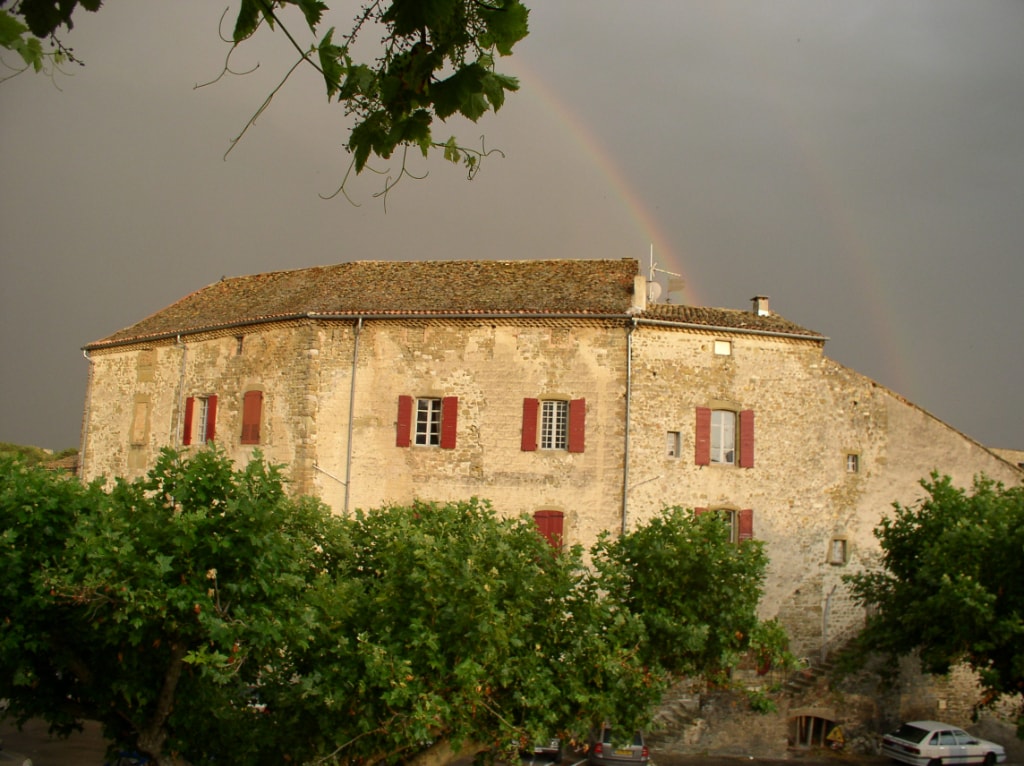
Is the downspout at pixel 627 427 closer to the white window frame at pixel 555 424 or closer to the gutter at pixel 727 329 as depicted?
the gutter at pixel 727 329

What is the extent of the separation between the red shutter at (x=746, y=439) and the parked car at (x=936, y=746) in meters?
7.93

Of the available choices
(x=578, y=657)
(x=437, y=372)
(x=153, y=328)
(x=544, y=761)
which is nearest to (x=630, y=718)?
(x=578, y=657)

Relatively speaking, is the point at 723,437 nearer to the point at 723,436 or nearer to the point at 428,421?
the point at 723,436

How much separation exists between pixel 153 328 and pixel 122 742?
64.3 ft

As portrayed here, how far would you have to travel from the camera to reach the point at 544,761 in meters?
21.6

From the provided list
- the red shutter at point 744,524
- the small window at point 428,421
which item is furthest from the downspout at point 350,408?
the red shutter at point 744,524

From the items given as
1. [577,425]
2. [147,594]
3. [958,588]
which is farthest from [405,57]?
[577,425]

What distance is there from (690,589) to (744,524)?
1010cm

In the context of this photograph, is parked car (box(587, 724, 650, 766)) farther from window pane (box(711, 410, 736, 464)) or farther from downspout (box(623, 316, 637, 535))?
window pane (box(711, 410, 736, 464))

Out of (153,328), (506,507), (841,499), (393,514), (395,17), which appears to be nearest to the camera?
(395,17)

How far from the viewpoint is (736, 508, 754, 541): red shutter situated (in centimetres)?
2370

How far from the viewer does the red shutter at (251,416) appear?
25.0 m

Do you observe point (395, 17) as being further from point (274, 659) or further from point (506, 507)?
point (506, 507)

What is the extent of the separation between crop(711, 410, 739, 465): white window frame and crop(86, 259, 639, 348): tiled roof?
A: 3986mm
